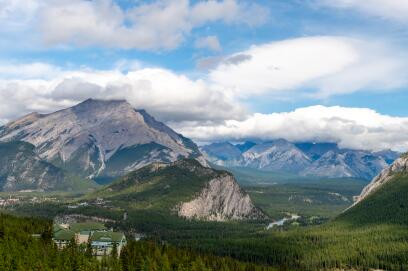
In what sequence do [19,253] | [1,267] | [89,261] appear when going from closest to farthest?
[1,267]
[19,253]
[89,261]

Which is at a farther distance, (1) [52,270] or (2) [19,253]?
(2) [19,253]

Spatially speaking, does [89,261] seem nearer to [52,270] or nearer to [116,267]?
[116,267]

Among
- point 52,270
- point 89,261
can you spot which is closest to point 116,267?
point 89,261

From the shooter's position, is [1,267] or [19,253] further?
[19,253]

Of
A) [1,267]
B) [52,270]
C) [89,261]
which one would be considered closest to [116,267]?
[89,261]

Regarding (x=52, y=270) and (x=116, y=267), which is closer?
(x=52, y=270)

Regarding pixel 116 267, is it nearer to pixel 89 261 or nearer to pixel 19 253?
pixel 89 261

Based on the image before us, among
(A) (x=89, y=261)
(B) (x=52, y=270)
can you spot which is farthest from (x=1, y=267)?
(A) (x=89, y=261)

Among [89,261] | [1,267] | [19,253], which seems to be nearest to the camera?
[1,267]
